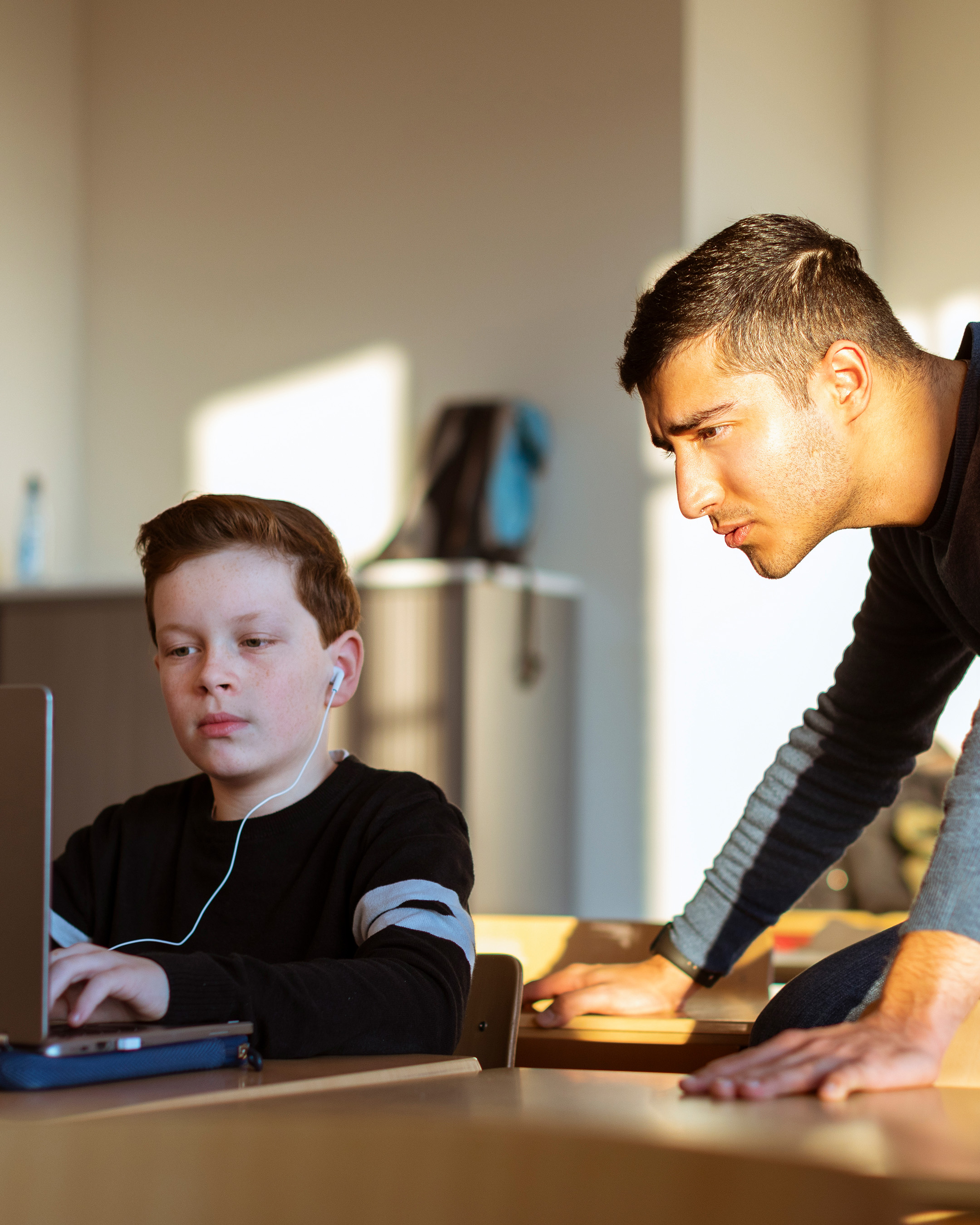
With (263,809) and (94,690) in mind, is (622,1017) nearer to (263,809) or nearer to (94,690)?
(263,809)

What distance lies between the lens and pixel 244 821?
1401 millimetres

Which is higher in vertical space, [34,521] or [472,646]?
[34,521]

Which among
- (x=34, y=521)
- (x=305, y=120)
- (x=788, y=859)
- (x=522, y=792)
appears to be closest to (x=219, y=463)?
(x=34, y=521)

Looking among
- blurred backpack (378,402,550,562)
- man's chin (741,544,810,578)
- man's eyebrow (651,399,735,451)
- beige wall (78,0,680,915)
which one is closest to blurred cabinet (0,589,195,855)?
beige wall (78,0,680,915)

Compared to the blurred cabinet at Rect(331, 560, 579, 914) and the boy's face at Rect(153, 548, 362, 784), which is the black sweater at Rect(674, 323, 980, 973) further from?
the blurred cabinet at Rect(331, 560, 579, 914)

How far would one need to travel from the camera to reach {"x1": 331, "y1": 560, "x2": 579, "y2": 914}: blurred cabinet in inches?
156

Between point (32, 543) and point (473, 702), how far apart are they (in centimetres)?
169

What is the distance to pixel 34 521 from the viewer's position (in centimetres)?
467

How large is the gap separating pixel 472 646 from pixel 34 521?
167cm

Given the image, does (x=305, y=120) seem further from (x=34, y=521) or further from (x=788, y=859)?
(x=788, y=859)

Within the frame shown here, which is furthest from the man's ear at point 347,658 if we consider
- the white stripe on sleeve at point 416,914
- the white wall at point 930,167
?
the white wall at point 930,167

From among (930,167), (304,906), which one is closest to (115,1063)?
(304,906)

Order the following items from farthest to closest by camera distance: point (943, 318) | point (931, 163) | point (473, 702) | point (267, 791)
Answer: point (931, 163) < point (943, 318) < point (473, 702) < point (267, 791)

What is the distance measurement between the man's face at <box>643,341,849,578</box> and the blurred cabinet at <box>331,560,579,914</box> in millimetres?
2526
